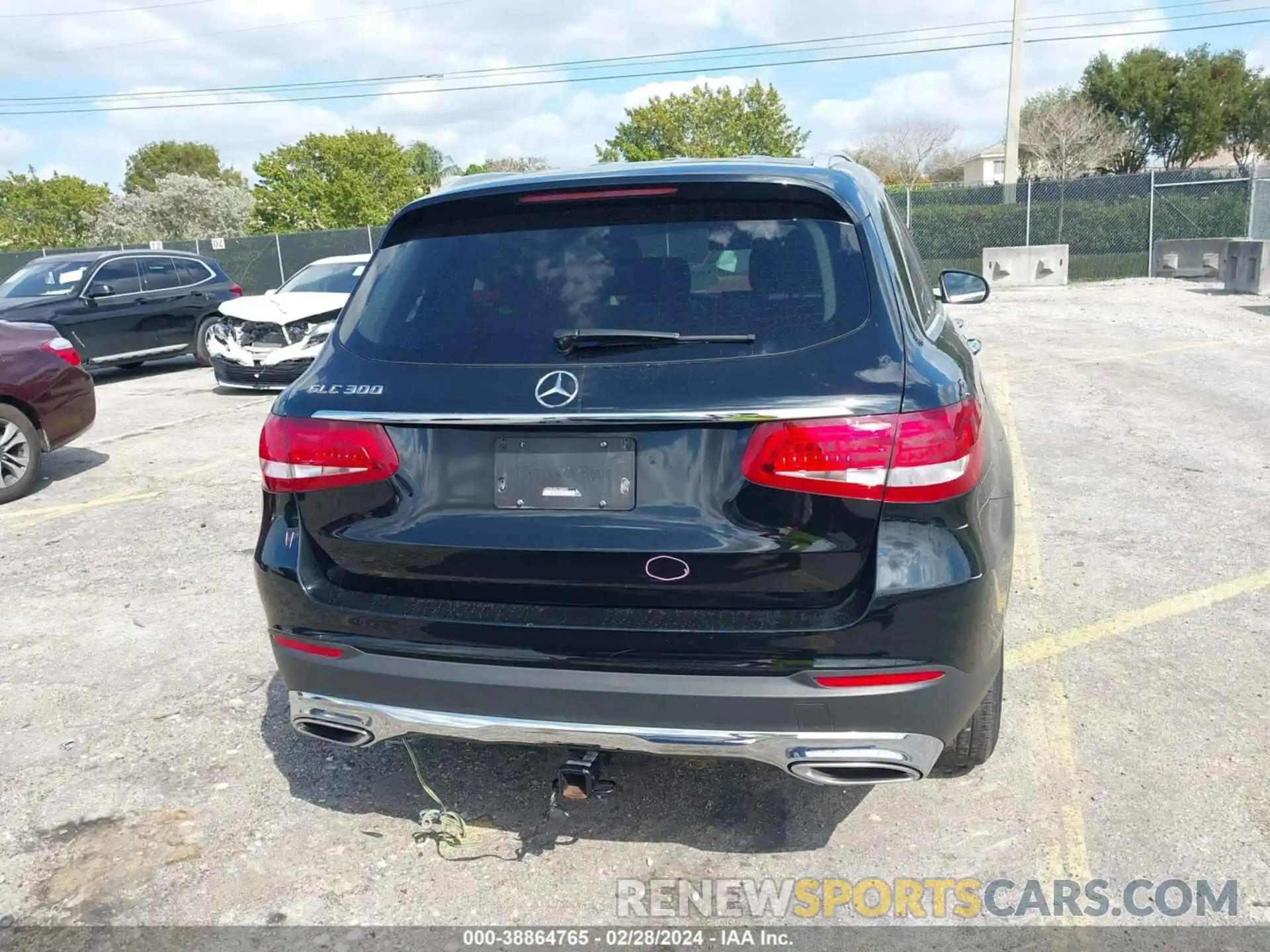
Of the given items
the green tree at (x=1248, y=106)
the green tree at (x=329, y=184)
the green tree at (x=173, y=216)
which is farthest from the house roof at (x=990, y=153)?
the green tree at (x=173, y=216)

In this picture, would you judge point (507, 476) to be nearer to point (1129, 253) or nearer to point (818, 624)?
point (818, 624)

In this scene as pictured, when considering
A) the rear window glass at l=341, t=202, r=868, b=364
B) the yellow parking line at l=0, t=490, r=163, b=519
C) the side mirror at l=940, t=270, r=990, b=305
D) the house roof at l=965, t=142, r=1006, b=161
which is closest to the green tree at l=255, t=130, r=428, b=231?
the yellow parking line at l=0, t=490, r=163, b=519

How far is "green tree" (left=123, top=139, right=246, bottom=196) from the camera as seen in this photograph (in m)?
77.9

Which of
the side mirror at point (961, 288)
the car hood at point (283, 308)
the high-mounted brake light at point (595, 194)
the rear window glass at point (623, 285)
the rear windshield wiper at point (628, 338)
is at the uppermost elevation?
the high-mounted brake light at point (595, 194)

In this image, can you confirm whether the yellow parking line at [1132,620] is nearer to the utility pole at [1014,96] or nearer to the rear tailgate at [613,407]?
the rear tailgate at [613,407]

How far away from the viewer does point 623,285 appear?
270cm

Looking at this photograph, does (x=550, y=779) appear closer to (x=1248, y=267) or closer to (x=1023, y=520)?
(x=1023, y=520)

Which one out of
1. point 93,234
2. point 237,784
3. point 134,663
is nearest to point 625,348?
point 237,784

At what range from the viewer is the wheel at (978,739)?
3.10 metres

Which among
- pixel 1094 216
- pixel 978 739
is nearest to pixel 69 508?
pixel 978 739

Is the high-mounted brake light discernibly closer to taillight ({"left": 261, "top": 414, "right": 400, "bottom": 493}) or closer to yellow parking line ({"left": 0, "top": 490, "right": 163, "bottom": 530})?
taillight ({"left": 261, "top": 414, "right": 400, "bottom": 493})

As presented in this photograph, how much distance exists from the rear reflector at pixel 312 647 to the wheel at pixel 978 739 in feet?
5.67

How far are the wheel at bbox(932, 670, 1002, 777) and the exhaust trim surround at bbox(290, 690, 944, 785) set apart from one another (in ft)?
1.90

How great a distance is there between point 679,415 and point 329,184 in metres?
45.0
